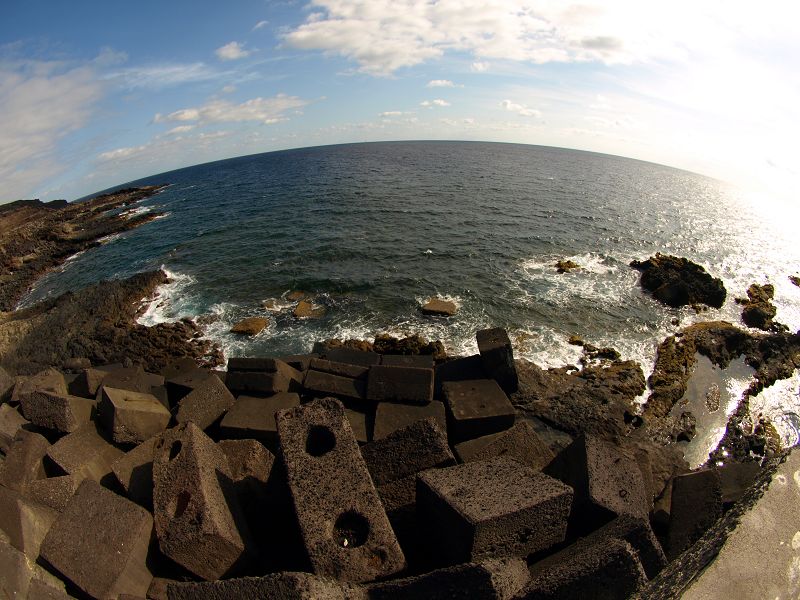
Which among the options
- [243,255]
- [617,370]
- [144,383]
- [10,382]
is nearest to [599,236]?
[617,370]

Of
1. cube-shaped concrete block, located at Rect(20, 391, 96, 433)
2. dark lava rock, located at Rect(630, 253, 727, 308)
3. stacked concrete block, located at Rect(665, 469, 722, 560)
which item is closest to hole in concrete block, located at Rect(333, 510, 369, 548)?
stacked concrete block, located at Rect(665, 469, 722, 560)

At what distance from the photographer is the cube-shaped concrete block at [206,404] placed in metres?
7.68

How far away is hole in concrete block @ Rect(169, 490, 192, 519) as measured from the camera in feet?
15.7

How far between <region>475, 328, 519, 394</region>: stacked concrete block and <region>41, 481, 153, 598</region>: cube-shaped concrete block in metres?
7.04

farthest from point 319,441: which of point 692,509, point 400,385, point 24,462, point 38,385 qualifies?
point 38,385

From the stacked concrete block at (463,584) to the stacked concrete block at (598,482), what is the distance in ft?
6.95

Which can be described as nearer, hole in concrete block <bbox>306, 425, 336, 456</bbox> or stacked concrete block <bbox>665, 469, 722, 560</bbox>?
hole in concrete block <bbox>306, 425, 336, 456</bbox>

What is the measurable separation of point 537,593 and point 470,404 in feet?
15.0

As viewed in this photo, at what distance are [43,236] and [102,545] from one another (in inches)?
1833

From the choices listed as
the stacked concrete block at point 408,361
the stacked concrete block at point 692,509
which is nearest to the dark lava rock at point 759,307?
the stacked concrete block at point 692,509

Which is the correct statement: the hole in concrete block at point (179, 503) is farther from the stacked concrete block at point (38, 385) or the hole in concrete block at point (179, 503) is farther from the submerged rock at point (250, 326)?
the submerged rock at point (250, 326)

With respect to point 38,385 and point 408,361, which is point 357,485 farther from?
point 38,385

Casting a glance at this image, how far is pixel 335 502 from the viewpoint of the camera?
14.5ft

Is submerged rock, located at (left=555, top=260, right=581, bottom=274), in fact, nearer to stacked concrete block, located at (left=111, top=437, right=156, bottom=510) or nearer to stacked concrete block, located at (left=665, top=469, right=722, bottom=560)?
stacked concrete block, located at (left=665, top=469, right=722, bottom=560)
